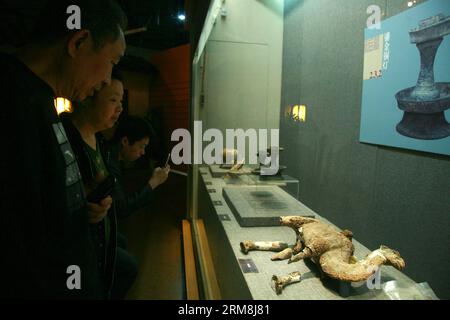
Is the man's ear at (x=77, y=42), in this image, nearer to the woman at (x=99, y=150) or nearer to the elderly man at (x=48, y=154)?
the elderly man at (x=48, y=154)

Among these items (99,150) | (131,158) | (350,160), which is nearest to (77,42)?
(99,150)

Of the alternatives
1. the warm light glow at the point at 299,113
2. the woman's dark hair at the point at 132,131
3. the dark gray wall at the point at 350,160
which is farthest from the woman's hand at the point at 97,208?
the warm light glow at the point at 299,113

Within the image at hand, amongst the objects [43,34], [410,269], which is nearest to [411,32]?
[410,269]

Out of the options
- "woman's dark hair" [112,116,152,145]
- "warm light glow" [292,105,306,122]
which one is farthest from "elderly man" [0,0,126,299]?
"warm light glow" [292,105,306,122]

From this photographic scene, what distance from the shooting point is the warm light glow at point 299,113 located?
228cm

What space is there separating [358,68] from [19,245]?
1.70 meters

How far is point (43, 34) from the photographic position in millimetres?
850

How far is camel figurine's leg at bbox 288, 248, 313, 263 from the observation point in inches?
49.1

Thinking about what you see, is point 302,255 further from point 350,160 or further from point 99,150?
point 99,150

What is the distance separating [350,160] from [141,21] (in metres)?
6.73

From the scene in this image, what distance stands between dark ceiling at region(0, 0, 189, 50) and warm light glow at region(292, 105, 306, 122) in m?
1.91

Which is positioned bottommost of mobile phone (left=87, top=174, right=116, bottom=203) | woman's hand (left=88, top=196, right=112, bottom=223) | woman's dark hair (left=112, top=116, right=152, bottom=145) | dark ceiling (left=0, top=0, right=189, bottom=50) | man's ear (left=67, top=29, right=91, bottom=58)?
woman's hand (left=88, top=196, right=112, bottom=223)

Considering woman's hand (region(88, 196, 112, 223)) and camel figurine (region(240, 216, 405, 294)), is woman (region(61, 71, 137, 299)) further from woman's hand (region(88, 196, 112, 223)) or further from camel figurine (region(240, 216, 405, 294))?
camel figurine (region(240, 216, 405, 294))
